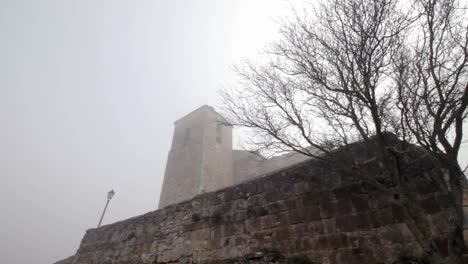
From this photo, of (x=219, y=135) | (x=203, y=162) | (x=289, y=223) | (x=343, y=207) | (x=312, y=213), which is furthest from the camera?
(x=219, y=135)

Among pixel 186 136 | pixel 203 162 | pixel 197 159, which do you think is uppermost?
pixel 186 136

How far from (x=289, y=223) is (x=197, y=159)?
15.5 meters

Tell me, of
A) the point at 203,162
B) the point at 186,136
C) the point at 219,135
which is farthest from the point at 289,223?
the point at 186,136

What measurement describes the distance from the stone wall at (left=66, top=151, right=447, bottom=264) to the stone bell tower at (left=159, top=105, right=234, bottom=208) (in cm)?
1175

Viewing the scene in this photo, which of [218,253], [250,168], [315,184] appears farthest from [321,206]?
[250,168]

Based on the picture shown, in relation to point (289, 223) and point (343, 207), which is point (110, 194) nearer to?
point (289, 223)

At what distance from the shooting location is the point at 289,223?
3715mm

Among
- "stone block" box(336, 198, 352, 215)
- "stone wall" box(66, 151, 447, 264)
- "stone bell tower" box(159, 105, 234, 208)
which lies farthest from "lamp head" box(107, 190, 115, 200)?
"stone block" box(336, 198, 352, 215)

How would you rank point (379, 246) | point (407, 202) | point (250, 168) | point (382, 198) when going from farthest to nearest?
point (250, 168), point (382, 198), point (379, 246), point (407, 202)

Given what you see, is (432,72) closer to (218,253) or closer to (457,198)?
(457,198)

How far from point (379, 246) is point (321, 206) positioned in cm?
84

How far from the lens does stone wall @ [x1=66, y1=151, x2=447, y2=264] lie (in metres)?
2.85

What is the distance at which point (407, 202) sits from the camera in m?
2.26

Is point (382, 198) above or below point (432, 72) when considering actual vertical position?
below
